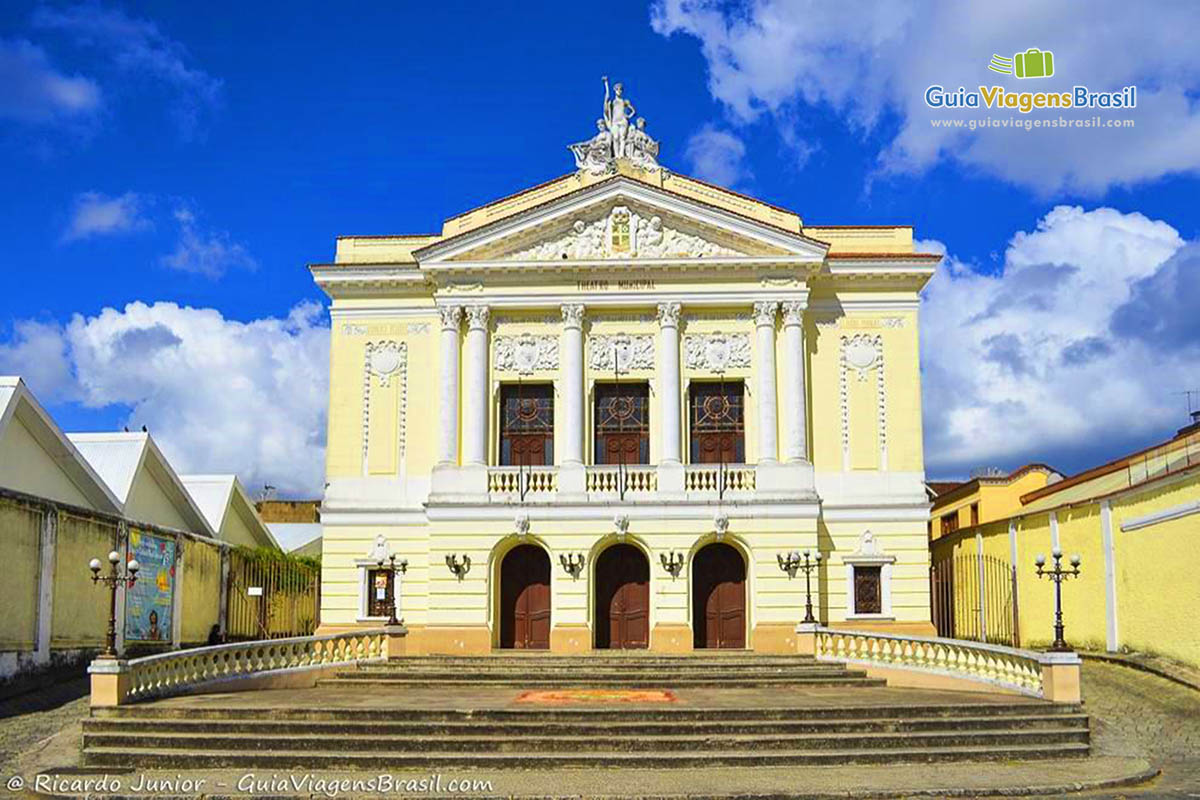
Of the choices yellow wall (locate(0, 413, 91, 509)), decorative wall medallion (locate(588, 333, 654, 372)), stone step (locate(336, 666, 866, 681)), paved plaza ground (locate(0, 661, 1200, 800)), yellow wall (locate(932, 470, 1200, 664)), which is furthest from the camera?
decorative wall medallion (locate(588, 333, 654, 372))

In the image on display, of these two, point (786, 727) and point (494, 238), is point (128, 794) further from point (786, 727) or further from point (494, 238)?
point (494, 238)

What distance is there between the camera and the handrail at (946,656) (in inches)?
821

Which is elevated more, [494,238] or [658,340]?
[494,238]

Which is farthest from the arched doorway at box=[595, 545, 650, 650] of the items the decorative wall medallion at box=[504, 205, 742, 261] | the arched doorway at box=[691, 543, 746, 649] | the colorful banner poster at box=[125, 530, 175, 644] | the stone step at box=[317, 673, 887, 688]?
the colorful banner poster at box=[125, 530, 175, 644]

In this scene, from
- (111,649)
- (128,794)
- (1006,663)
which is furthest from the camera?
(1006,663)

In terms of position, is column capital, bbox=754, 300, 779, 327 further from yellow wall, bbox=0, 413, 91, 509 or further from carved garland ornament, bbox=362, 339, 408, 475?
yellow wall, bbox=0, 413, 91, 509

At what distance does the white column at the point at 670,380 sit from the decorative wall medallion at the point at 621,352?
1.34ft

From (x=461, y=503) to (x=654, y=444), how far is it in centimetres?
496

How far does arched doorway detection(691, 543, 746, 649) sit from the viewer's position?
30484 mm

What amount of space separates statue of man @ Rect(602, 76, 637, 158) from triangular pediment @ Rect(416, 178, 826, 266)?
2.61 metres

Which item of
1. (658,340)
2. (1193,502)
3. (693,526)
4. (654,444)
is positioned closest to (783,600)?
(693,526)

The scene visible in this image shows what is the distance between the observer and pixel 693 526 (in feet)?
97.7

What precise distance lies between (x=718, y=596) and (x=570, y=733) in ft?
43.0

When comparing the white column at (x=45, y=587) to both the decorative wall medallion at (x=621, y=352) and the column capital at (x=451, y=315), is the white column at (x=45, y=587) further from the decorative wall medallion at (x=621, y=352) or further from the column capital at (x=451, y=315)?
the decorative wall medallion at (x=621, y=352)
